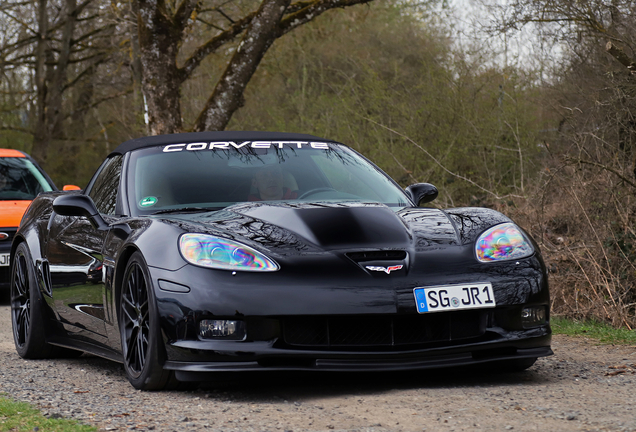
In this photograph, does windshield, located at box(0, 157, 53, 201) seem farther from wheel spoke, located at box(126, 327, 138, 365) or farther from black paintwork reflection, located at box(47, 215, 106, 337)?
wheel spoke, located at box(126, 327, 138, 365)

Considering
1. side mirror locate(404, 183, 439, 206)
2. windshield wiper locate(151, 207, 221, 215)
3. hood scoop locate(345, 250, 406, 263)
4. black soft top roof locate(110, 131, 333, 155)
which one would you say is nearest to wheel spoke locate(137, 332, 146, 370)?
windshield wiper locate(151, 207, 221, 215)

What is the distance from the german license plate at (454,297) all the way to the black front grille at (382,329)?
0.07 metres

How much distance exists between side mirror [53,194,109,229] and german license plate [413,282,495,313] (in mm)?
2041

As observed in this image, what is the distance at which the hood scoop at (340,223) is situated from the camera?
176 inches

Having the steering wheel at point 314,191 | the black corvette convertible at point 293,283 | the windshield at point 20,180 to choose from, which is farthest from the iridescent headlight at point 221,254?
the windshield at point 20,180

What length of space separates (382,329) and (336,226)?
23.3 inches

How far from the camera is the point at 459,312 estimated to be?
14.4ft

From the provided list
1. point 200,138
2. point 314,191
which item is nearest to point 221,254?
point 314,191

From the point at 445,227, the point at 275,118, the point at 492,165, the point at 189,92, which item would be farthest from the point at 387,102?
the point at 445,227

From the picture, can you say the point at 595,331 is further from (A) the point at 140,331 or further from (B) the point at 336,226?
(A) the point at 140,331

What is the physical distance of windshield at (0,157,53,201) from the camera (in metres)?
11.6

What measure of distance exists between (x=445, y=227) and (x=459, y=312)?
1.86 ft

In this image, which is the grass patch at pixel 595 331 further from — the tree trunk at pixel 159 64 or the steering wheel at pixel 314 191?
the tree trunk at pixel 159 64

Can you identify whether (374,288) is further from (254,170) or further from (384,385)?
(254,170)
